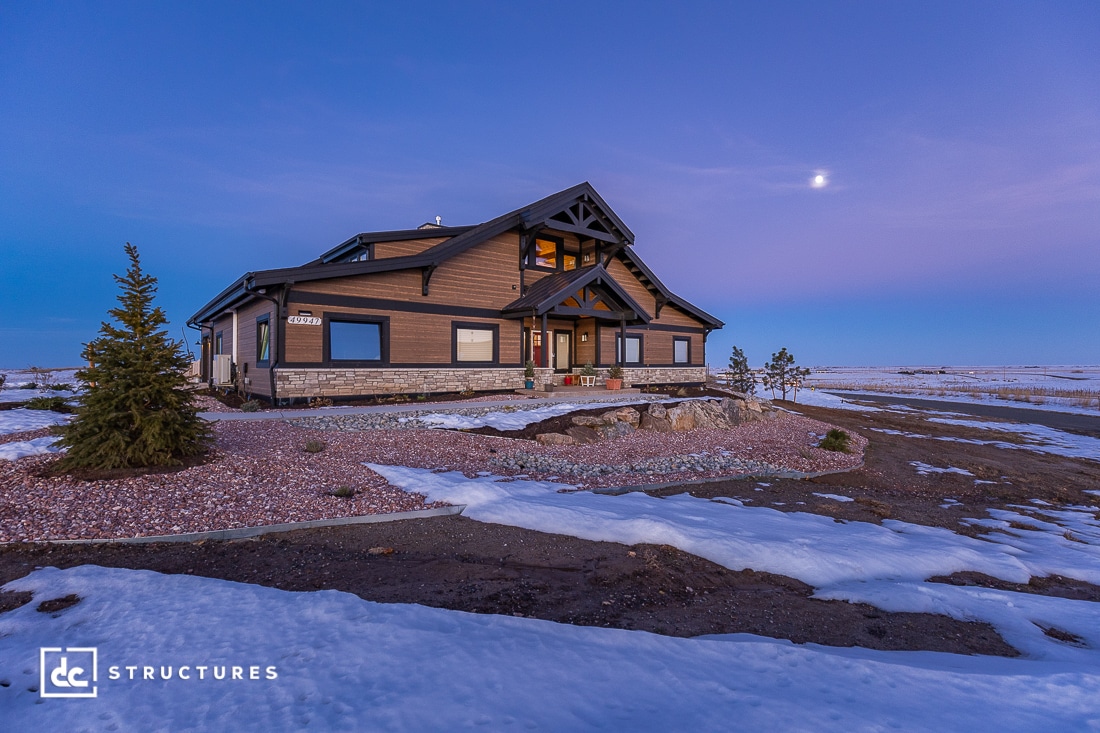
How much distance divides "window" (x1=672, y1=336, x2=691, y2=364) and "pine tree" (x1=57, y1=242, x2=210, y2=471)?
20607mm

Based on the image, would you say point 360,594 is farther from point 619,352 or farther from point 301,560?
point 619,352

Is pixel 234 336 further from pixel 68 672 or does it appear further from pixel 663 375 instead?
pixel 663 375

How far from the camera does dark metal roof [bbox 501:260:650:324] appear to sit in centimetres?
1673

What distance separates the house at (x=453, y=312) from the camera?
44.3ft

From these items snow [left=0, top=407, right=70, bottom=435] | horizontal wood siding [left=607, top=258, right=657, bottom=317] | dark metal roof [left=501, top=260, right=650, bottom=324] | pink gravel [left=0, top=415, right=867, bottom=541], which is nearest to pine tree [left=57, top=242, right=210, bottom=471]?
pink gravel [left=0, top=415, right=867, bottom=541]

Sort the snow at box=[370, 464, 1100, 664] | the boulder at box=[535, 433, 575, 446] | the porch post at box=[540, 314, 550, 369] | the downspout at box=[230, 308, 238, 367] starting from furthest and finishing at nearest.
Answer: the downspout at box=[230, 308, 238, 367], the porch post at box=[540, 314, 550, 369], the boulder at box=[535, 433, 575, 446], the snow at box=[370, 464, 1100, 664]

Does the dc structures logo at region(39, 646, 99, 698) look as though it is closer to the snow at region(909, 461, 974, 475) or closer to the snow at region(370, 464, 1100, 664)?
the snow at region(370, 464, 1100, 664)

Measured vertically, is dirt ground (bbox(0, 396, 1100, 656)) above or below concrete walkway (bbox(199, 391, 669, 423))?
below

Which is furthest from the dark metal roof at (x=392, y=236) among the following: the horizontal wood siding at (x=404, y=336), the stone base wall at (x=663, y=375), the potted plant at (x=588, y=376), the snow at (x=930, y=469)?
the snow at (x=930, y=469)

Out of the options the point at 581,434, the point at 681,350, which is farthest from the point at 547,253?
the point at 581,434

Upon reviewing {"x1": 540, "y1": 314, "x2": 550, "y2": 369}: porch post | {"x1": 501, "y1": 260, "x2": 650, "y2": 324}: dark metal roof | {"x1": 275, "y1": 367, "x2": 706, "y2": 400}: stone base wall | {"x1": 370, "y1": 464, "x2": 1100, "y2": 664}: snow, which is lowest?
{"x1": 370, "y1": 464, "x2": 1100, "y2": 664}: snow

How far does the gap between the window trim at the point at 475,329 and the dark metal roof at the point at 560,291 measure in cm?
83

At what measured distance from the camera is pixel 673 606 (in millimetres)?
3420

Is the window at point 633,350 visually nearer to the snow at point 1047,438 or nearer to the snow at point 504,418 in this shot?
the snow at point 504,418
